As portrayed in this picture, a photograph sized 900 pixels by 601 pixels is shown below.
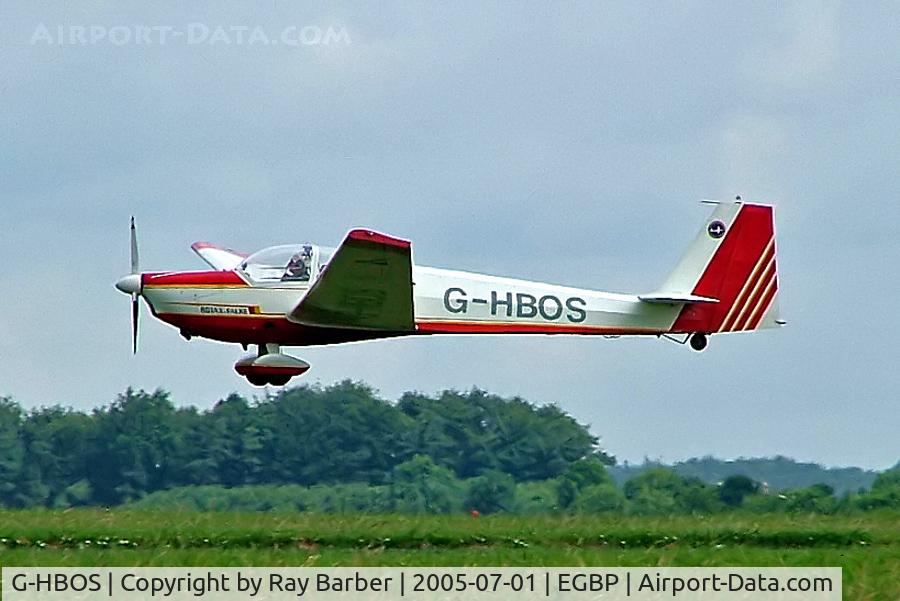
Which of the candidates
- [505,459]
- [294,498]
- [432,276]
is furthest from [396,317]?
[294,498]

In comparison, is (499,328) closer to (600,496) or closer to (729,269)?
(729,269)

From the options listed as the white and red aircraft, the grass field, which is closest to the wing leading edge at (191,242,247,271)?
the white and red aircraft

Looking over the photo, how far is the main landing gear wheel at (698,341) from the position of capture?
30831mm

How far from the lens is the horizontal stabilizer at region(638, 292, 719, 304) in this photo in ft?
98.7

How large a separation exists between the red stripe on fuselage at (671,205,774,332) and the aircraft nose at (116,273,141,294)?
348 inches

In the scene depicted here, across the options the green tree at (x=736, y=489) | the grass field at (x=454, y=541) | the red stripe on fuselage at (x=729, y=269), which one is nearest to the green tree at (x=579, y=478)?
the green tree at (x=736, y=489)

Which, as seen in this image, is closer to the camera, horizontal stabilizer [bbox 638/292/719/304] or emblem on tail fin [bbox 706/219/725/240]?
horizontal stabilizer [bbox 638/292/719/304]

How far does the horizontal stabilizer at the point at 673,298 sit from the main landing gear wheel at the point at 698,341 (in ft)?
2.04

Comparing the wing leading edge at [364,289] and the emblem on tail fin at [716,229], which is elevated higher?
the emblem on tail fin at [716,229]

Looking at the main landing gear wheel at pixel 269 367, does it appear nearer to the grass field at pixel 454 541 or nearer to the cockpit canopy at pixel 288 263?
the cockpit canopy at pixel 288 263

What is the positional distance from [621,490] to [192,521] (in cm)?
934

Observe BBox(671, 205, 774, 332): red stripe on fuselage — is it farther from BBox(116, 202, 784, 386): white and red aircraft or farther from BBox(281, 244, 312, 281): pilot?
BBox(281, 244, 312, 281): pilot

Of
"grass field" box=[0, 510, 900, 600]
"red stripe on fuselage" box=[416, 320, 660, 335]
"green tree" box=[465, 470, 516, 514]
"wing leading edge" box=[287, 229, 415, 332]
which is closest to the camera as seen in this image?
"grass field" box=[0, 510, 900, 600]

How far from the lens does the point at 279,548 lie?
14.2 m
